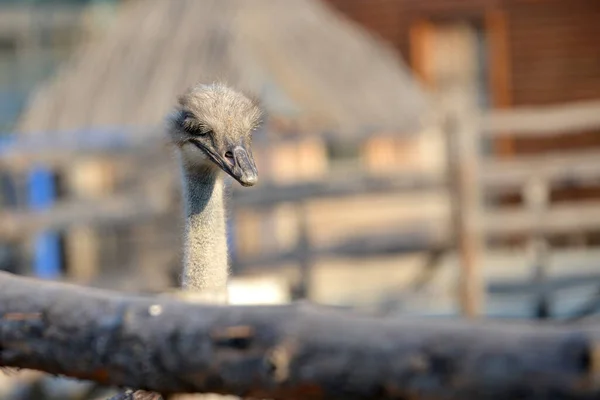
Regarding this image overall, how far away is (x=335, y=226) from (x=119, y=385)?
38.9 ft

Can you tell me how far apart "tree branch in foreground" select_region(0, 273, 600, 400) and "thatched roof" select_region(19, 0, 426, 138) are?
26.9 ft

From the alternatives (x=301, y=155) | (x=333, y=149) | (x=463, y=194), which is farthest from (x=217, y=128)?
(x=333, y=149)

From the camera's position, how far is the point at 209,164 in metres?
3.48

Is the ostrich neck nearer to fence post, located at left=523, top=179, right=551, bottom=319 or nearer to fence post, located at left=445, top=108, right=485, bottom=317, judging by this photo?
fence post, located at left=445, top=108, right=485, bottom=317

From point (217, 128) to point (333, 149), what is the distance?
11037mm

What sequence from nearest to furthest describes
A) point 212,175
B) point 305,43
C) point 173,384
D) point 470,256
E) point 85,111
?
point 173,384, point 212,175, point 470,256, point 85,111, point 305,43

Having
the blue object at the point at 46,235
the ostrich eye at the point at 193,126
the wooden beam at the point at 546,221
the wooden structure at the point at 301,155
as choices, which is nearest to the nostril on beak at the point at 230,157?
the ostrich eye at the point at 193,126

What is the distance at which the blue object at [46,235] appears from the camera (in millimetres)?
11121

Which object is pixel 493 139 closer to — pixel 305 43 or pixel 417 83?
pixel 417 83

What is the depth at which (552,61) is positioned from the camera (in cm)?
1521

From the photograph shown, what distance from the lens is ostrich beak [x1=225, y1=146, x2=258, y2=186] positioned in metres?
3.09

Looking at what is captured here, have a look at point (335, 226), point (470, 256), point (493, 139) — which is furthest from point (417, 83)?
point (470, 256)

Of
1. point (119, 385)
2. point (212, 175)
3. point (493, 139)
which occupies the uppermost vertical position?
point (493, 139)

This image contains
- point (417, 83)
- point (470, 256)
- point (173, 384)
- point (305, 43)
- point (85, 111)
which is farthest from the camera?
point (417, 83)
